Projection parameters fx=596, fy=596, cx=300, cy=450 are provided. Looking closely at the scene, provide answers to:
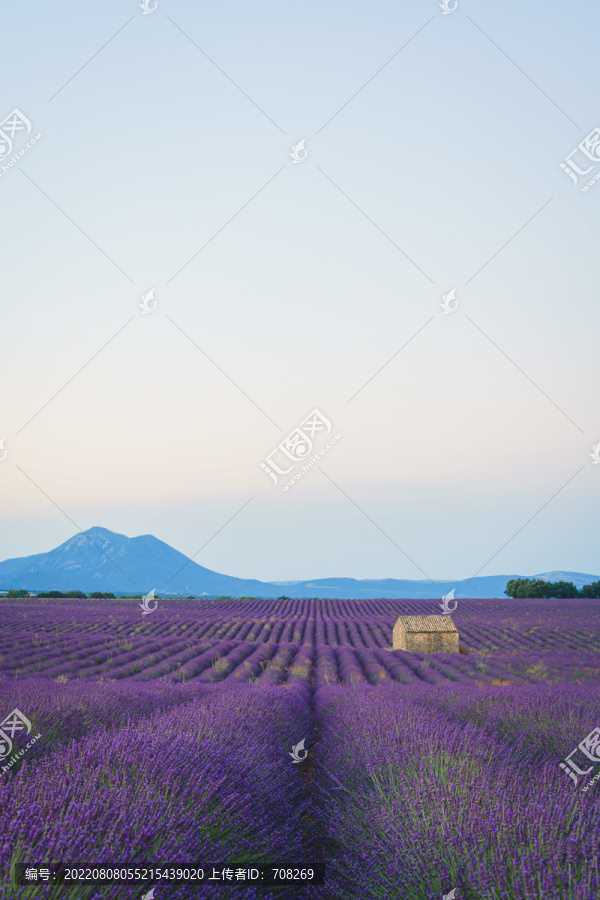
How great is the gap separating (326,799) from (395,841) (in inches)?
72.3

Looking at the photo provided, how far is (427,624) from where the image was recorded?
19.9 metres

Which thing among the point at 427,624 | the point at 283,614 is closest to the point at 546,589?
the point at 283,614

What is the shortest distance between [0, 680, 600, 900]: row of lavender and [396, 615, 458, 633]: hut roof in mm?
14541

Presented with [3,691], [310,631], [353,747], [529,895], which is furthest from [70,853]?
[310,631]

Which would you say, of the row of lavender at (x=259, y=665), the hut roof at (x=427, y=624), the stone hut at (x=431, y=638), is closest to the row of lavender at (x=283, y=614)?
the hut roof at (x=427, y=624)

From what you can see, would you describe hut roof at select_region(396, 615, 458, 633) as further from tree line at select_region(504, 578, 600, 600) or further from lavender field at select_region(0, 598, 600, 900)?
tree line at select_region(504, 578, 600, 600)

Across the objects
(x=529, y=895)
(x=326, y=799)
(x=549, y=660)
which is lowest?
(x=326, y=799)

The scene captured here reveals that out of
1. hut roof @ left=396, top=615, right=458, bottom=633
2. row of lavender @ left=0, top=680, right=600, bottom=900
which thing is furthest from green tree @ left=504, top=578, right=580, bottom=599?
row of lavender @ left=0, top=680, right=600, bottom=900

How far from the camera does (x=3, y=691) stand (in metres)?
5.96

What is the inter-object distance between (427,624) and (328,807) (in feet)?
54.7

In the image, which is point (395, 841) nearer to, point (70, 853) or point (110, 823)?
point (110, 823)

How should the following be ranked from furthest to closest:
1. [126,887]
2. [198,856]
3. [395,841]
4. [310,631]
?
[310,631]
[395,841]
[198,856]
[126,887]

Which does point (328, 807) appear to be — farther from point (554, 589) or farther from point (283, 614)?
point (554, 589)

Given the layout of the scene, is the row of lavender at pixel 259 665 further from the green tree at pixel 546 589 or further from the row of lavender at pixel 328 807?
the green tree at pixel 546 589
